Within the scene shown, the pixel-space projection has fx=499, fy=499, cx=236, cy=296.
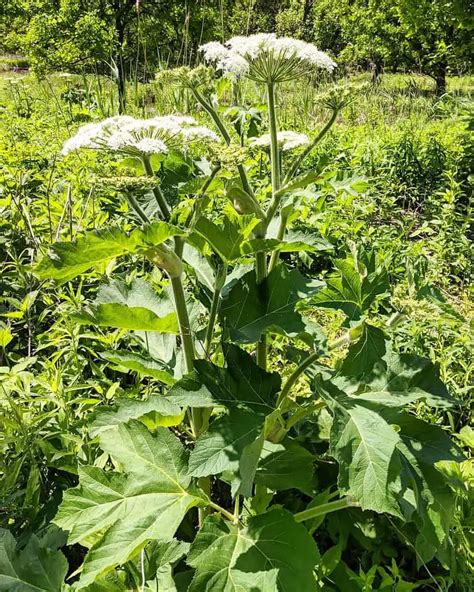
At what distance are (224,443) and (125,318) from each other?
386 millimetres

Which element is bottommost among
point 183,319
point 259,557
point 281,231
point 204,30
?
point 259,557

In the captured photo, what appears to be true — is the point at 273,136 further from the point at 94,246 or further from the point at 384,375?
the point at 384,375

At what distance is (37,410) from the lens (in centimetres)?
173

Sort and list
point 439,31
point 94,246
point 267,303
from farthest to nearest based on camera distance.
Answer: point 439,31 → point 267,303 → point 94,246

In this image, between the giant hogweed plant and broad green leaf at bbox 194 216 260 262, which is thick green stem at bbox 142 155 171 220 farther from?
broad green leaf at bbox 194 216 260 262

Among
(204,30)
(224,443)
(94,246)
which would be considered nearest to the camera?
(94,246)

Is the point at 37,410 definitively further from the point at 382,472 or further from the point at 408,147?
the point at 408,147

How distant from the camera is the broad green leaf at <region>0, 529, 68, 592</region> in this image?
4.25ft

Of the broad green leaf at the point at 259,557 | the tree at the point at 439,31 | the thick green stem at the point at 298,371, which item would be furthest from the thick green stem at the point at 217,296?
the tree at the point at 439,31

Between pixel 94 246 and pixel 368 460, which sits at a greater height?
pixel 94 246

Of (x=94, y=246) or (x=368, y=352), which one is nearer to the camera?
(x=94, y=246)

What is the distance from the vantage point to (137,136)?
1.23 metres

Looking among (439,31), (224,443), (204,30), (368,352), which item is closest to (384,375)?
(368,352)

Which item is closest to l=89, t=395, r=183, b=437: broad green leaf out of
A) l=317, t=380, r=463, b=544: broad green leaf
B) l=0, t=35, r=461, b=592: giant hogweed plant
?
l=0, t=35, r=461, b=592: giant hogweed plant
